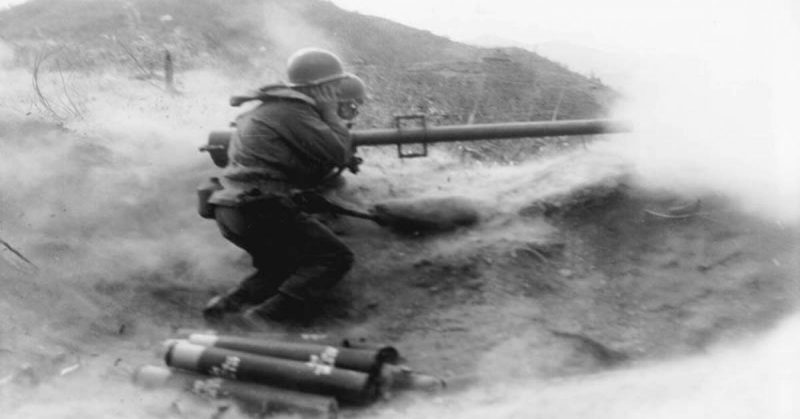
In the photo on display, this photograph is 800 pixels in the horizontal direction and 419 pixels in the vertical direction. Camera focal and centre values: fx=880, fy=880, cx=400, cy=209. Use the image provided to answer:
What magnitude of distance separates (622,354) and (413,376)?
4.23ft

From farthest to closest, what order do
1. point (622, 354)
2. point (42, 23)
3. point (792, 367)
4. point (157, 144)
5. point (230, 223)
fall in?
point (42, 23)
point (157, 144)
point (230, 223)
point (622, 354)
point (792, 367)

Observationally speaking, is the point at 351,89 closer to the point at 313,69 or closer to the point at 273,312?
the point at 313,69

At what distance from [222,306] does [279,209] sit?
31.3 inches

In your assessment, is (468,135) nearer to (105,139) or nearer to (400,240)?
(400,240)

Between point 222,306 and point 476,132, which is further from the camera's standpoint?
point 476,132

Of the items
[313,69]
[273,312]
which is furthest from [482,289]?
[313,69]

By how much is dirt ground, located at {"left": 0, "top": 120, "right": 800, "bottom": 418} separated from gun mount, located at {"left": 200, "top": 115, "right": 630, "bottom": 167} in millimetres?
283

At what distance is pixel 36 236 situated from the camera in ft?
21.7

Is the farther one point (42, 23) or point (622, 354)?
point (42, 23)

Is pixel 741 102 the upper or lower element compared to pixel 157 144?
upper

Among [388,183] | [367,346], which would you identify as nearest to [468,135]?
[388,183]

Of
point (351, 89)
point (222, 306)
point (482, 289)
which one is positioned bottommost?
point (222, 306)

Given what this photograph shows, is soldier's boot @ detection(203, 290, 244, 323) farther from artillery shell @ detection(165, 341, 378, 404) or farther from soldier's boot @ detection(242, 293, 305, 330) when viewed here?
artillery shell @ detection(165, 341, 378, 404)

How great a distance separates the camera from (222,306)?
5980 millimetres
